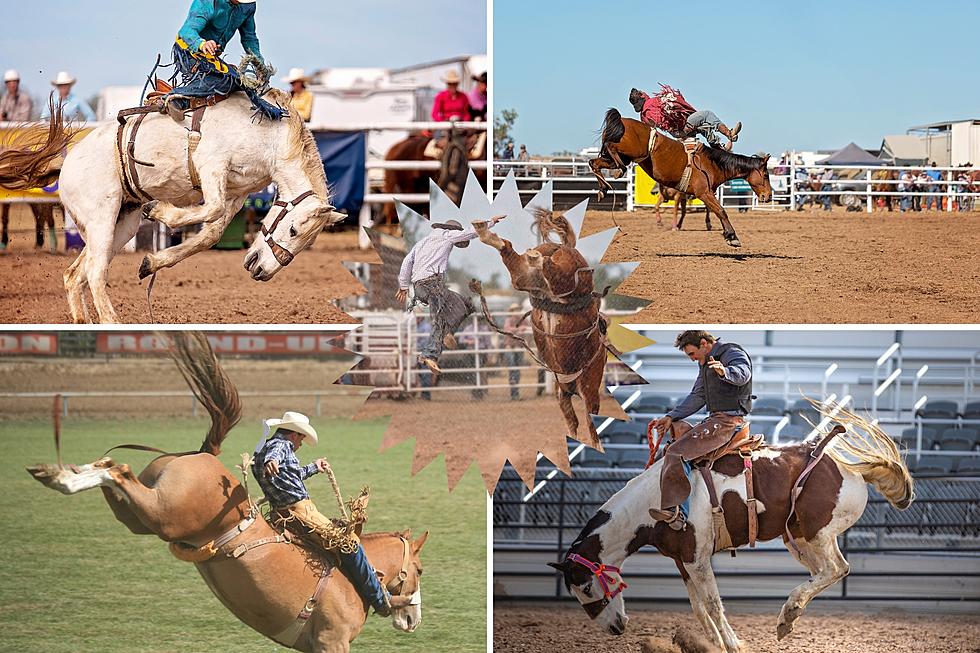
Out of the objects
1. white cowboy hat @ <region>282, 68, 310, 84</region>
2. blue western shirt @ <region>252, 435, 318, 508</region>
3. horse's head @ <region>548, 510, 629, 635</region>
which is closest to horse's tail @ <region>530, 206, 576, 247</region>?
horse's head @ <region>548, 510, 629, 635</region>

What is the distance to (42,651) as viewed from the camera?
14.7 feet

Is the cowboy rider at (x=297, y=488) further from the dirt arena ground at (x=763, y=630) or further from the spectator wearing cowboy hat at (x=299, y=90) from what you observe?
the spectator wearing cowboy hat at (x=299, y=90)

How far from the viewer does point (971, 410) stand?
4.80 meters

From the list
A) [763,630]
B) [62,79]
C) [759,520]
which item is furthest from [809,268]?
[62,79]

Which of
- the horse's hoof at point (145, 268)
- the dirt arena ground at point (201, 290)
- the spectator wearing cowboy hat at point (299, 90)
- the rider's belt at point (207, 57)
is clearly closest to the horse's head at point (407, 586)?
the dirt arena ground at point (201, 290)

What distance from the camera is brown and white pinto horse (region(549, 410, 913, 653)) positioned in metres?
4.29

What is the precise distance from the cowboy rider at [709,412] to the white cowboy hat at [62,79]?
293 centimetres

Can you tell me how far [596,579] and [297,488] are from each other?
116cm

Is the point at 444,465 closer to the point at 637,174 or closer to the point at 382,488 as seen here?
the point at 382,488

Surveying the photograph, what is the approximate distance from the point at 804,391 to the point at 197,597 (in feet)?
8.03

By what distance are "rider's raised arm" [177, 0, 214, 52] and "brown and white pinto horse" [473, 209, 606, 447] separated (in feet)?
3.99

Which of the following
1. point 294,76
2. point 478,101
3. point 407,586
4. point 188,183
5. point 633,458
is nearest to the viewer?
point 188,183

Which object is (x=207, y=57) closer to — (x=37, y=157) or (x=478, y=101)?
(x=37, y=157)

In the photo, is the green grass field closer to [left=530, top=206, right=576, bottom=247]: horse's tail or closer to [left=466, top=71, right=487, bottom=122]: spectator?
[left=530, top=206, right=576, bottom=247]: horse's tail
